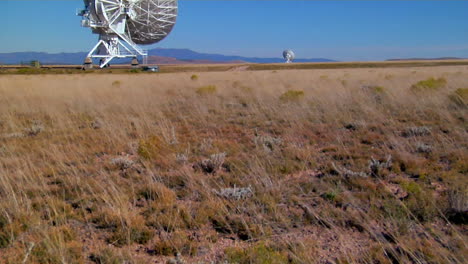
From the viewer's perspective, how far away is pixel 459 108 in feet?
25.5

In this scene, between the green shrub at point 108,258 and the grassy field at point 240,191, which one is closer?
the green shrub at point 108,258

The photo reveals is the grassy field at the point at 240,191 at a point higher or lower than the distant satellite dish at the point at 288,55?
lower

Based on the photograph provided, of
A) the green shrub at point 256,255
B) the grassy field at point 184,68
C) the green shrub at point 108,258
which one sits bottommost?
the green shrub at point 108,258

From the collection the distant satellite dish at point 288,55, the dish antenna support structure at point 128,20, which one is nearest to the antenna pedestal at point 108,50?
the dish antenna support structure at point 128,20

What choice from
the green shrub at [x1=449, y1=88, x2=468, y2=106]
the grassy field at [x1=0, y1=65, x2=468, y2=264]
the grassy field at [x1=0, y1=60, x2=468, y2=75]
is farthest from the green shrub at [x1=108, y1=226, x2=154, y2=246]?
the grassy field at [x1=0, y1=60, x2=468, y2=75]

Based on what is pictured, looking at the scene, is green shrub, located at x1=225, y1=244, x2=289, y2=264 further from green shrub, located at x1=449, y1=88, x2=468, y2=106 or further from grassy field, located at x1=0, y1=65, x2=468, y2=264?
green shrub, located at x1=449, y1=88, x2=468, y2=106

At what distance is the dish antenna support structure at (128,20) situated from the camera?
43094 millimetres

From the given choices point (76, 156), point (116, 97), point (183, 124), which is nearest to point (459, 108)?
point (183, 124)

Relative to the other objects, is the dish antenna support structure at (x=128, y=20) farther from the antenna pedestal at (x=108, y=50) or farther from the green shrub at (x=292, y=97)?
the green shrub at (x=292, y=97)

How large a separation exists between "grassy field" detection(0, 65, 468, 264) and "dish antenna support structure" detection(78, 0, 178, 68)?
128 feet

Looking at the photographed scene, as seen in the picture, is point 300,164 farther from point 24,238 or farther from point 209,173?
point 24,238

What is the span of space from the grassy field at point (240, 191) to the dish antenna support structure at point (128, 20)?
128 feet

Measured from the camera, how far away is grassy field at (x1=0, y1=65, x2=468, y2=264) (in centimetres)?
276

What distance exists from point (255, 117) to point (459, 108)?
439 centimetres
